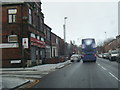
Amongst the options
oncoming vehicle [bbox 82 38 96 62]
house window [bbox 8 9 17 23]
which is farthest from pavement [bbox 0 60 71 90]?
oncoming vehicle [bbox 82 38 96 62]

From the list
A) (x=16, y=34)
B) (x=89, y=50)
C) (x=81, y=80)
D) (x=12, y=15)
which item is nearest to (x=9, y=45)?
(x=16, y=34)

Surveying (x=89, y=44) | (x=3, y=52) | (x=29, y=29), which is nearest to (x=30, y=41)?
(x=29, y=29)

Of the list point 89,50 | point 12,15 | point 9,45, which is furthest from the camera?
point 89,50

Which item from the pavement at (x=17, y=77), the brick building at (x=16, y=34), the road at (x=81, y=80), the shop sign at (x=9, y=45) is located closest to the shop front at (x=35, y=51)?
the brick building at (x=16, y=34)

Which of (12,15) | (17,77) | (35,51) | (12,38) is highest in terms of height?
(12,15)

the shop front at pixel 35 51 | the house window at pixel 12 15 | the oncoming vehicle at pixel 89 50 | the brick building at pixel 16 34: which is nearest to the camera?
the brick building at pixel 16 34

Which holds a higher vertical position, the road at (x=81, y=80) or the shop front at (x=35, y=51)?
the shop front at (x=35, y=51)

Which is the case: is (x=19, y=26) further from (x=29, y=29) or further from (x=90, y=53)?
(x=90, y=53)

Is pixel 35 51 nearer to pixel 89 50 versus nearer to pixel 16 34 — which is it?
pixel 16 34

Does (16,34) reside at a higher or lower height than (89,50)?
higher

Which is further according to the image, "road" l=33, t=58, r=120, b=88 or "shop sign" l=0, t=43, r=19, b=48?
"shop sign" l=0, t=43, r=19, b=48

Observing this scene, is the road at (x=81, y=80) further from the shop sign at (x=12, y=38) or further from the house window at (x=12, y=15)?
the house window at (x=12, y=15)

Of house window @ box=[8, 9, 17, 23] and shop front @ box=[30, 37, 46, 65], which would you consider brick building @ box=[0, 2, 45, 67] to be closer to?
house window @ box=[8, 9, 17, 23]

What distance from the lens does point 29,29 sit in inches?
1150
